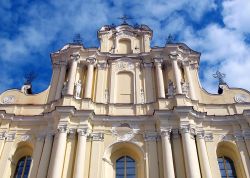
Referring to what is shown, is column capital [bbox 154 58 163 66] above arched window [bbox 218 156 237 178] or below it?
above

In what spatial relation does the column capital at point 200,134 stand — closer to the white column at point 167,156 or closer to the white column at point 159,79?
the white column at point 167,156

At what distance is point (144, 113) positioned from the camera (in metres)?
19.5

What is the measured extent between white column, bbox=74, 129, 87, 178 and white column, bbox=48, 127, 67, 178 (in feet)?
2.22

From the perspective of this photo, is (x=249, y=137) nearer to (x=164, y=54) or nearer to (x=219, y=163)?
(x=219, y=163)

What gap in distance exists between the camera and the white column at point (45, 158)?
16.7 metres

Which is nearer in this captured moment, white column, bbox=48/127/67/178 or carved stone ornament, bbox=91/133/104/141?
white column, bbox=48/127/67/178

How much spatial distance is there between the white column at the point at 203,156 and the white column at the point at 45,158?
7.30m

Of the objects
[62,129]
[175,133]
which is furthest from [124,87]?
[62,129]

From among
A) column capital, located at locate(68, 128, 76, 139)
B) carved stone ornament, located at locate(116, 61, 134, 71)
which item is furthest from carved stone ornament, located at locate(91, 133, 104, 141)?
carved stone ornament, located at locate(116, 61, 134, 71)

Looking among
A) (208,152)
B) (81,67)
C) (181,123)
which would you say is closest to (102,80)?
(81,67)

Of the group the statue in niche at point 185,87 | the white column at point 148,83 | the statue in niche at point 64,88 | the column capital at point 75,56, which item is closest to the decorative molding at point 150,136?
the white column at point 148,83

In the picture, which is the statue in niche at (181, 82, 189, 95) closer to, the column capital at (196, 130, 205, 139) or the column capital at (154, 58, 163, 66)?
the column capital at (154, 58, 163, 66)

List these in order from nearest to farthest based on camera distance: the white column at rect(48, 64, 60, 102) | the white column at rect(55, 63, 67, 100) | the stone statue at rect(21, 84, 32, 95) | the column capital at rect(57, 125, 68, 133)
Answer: the column capital at rect(57, 125, 68, 133) < the white column at rect(55, 63, 67, 100) < the white column at rect(48, 64, 60, 102) < the stone statue at rect(21, 84, 32, 95)

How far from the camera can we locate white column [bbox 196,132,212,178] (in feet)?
54.1
